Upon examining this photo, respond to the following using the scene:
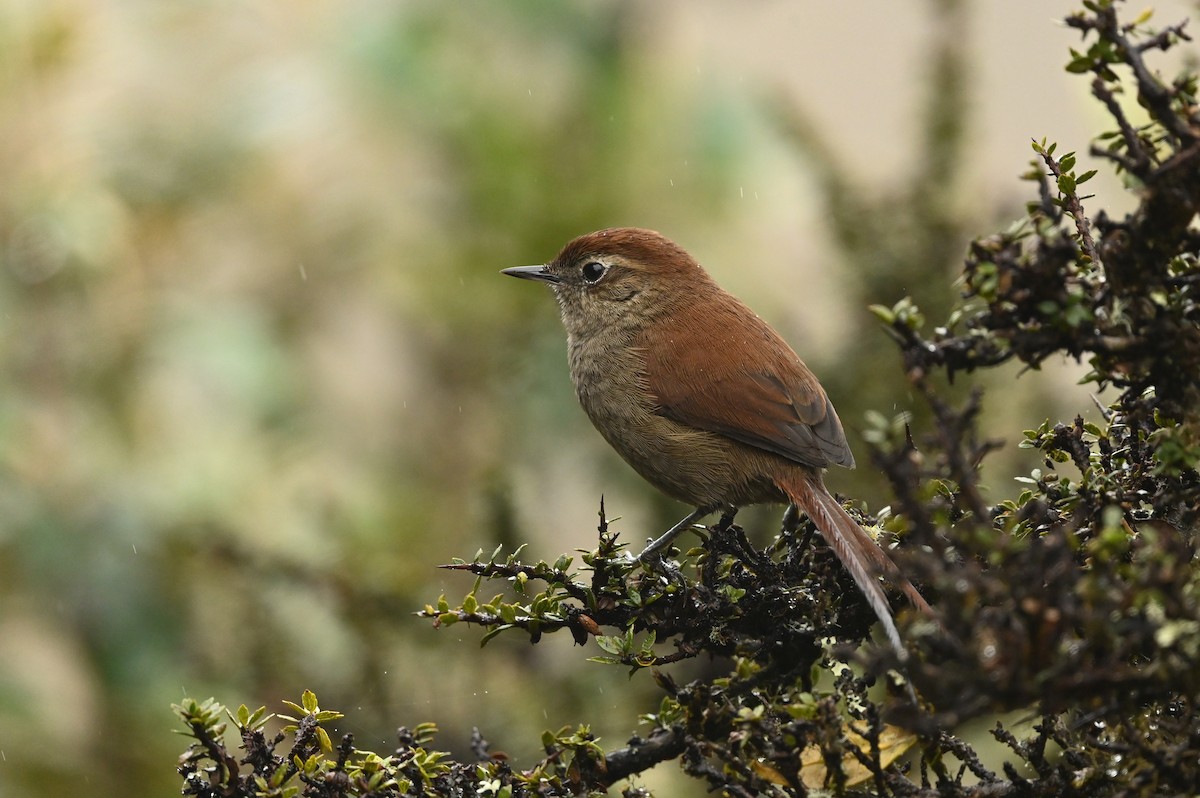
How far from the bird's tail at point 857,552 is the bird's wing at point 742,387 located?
11.2 inches

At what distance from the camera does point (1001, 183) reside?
5.35 m

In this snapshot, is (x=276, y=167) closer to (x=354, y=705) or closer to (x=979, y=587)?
(x=354, y=705)

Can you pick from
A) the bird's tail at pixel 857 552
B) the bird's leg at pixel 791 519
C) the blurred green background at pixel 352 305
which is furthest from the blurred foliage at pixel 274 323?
the bird's tail at pixel 857 552

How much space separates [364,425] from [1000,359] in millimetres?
5020

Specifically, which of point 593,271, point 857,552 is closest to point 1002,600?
point 857,552

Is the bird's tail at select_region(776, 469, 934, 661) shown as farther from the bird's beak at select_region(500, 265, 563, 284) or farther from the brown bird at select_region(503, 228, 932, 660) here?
the bird's beak at select_region(500, 265, 563, 284)

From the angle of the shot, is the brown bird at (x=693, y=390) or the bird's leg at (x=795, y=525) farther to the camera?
the brown bird at (x=693, y=390)

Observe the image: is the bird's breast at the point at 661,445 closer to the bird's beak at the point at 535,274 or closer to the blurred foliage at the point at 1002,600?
the bird's beak at the point at 535,274

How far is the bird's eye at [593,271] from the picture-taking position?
462 centimetres

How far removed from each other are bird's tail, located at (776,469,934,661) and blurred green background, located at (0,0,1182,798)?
1014 millimetres

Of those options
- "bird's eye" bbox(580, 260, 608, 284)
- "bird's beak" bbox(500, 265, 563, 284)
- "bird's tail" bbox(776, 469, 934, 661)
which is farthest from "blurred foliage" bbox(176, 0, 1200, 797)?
"bird's beak" bbox(500, 265, 563, 284)

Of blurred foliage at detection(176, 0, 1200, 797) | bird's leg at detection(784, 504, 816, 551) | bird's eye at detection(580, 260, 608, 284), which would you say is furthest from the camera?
bird's eye at detection(580, 260, 608, 284)

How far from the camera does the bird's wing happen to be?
3652mm

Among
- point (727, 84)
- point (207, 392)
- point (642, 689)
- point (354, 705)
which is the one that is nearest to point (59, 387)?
point (207, 392)
